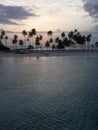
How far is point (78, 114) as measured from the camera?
22062mm

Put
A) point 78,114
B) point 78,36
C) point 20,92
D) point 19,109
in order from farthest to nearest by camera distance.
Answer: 1. point 78,36
2. point 20,92
3. point 19,109
4. point 78,114

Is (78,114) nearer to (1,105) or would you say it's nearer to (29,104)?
(29,104)

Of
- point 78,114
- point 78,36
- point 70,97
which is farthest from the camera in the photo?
point 78,36

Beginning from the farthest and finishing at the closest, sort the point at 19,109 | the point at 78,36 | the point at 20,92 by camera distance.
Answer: the point at 78,36 → the point at 20,92 → the point at 19,109

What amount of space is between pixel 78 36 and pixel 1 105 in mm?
173847

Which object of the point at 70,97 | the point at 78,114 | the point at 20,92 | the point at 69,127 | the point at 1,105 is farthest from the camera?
the point at 20,92

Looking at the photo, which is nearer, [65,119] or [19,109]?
[65,119]

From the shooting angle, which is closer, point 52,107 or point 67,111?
point 67,111

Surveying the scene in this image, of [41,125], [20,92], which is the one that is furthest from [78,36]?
[41,125]

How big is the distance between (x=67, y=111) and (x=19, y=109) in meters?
4.24

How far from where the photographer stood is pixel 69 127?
18.7 metres

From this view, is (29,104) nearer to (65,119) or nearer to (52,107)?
(52,107)

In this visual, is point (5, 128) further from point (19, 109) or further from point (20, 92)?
point (20, 92)

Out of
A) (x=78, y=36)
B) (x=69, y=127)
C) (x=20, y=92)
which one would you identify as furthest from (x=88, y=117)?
(x=78, y=36)
